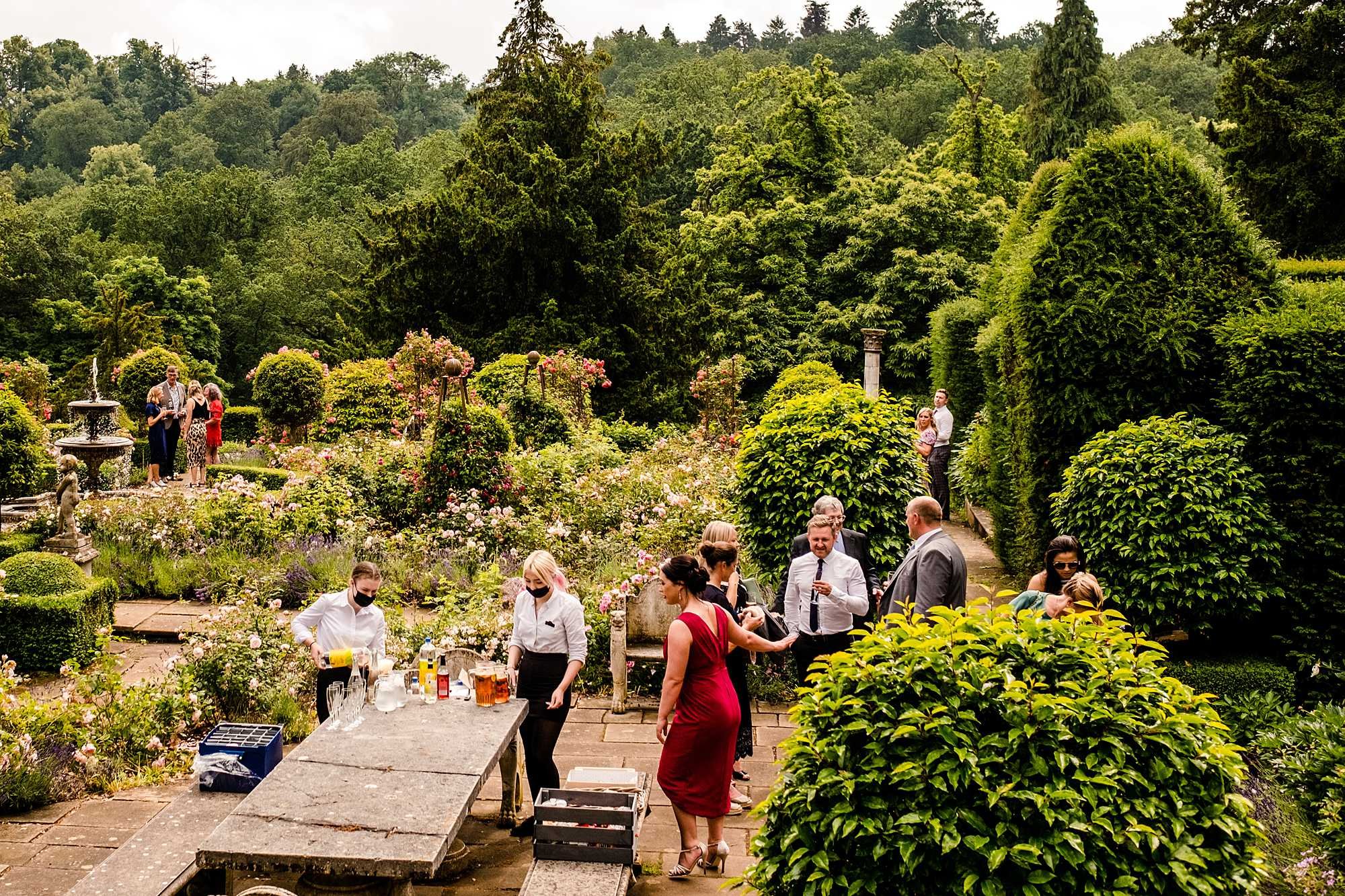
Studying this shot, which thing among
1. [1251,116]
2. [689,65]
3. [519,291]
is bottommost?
[519,291]

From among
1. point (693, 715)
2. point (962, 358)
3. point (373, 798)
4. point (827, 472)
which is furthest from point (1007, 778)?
point (962, 358)

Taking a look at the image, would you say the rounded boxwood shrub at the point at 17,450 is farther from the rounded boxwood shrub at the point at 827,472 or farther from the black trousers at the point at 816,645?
the black trousers at the point at 816,645

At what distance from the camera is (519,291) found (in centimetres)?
2612

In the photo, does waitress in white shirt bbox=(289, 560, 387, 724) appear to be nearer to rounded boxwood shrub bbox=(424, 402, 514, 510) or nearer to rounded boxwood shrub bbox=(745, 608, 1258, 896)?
rounded boxwood shrub bbox=(745, 608, 1258, 896)

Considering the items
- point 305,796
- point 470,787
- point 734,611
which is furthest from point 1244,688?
point 305,796

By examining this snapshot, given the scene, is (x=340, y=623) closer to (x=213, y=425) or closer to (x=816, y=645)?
(x=816, y=645)

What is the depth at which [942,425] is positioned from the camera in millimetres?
13406

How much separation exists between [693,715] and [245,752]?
220cm

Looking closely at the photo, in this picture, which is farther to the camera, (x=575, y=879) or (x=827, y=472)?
(x=827, y=472)

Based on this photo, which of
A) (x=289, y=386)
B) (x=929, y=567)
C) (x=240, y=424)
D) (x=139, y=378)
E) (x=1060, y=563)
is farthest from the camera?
(x=240, y=424)

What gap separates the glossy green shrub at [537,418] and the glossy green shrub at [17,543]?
6.43 meters

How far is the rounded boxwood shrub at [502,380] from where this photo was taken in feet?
53.5

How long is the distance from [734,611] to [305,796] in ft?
8.58

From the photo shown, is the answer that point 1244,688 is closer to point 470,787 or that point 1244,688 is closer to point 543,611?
point 543,611
